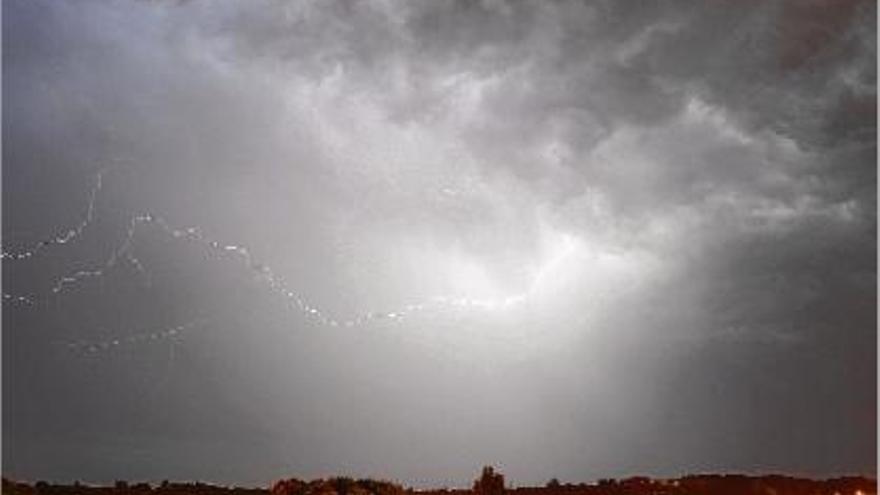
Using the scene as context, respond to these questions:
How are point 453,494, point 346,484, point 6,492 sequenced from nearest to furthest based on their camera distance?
point 346,484
point 6,492
point 453,494

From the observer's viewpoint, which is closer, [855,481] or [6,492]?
[6,492]

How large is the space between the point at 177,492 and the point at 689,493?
2572 centimetres

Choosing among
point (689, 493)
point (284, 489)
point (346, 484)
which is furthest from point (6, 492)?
point (689, 493)

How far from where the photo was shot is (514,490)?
50375mm

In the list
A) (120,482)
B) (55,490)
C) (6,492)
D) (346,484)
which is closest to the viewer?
(346,484)

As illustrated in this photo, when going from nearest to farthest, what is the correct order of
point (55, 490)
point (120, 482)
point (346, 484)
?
point (346, 484) < point (55, 490) < point (120, 482)

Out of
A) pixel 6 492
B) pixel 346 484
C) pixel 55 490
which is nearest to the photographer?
pixel 346 484

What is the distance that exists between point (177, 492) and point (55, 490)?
634 centimetres

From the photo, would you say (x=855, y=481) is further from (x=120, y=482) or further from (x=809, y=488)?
(x=120, y=482)

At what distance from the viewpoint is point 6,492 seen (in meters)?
38.8

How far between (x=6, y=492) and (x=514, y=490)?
24499mm

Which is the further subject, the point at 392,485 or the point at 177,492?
the point at 177,492

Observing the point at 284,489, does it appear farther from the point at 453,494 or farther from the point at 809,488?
the point at 809,488

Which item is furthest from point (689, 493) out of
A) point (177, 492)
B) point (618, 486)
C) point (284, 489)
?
point (177, 492)
